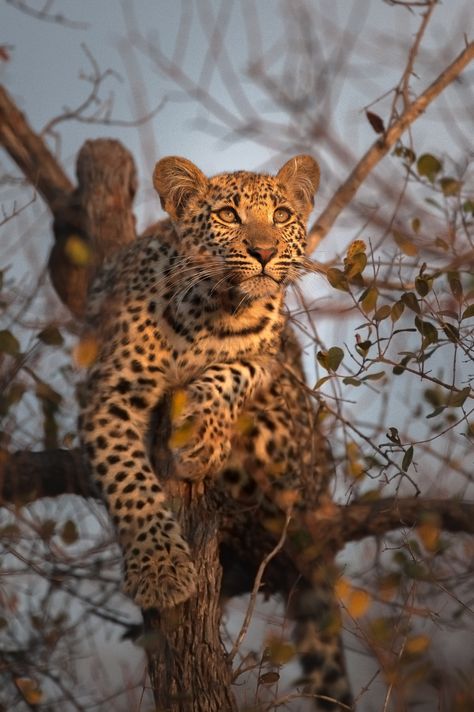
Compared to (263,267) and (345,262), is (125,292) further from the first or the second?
(345,262)

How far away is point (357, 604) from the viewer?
18.5 feet

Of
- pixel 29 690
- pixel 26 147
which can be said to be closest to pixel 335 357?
pixel 29 690

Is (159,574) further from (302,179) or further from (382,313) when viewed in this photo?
(302,179)

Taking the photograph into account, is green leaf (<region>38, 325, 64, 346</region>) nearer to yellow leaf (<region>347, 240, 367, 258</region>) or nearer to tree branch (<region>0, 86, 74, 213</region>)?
yellow leaf (<region>347, 240, 367, 258</region>)

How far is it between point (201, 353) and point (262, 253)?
88 centimetres

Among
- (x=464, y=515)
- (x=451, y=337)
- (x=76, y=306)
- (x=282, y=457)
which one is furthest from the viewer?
(x=76, y=306)

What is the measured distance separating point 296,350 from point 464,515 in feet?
7.12

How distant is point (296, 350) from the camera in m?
9.08

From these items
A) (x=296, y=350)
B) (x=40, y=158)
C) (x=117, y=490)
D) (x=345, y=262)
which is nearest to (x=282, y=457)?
(x=296, y=350)

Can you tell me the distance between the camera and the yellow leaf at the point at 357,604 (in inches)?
221

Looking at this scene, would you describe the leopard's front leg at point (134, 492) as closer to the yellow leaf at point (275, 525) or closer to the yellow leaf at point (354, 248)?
the yellow leaf at point (275, 525)

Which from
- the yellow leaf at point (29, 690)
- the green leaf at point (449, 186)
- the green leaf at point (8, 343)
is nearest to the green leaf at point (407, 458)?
the green leaf at point (449, 186)

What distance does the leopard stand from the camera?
6836 millimetres

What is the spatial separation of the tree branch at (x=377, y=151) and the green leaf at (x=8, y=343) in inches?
94.1
